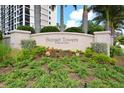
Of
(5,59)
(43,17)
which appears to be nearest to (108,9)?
(5,59)

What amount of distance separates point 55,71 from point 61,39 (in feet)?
14.8

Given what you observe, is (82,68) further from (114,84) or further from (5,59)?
(5,59)

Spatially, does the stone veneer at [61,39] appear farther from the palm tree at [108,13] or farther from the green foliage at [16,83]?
the palm tree at [108,13]

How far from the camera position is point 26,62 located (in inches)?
385

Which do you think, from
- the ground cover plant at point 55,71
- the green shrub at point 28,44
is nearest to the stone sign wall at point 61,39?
the green shrub at point 28,44

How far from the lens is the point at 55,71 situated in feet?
28.6

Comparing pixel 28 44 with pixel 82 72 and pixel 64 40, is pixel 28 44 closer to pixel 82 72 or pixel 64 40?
pixel 64 40

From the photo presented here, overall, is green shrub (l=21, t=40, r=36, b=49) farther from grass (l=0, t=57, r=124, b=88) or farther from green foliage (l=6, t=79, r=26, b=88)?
green foliage (l=6, t=79, r=26, b=88)

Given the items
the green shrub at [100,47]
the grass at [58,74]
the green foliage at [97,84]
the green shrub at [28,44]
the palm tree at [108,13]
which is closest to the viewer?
the green foliage at [97,84]

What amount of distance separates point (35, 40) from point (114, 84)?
5.98m

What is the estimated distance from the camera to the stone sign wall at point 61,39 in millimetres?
13039

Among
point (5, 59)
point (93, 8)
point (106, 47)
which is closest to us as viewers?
point (5, 59)

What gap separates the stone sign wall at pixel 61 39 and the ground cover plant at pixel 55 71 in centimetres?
168

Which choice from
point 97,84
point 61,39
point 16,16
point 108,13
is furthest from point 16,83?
point 16,16
